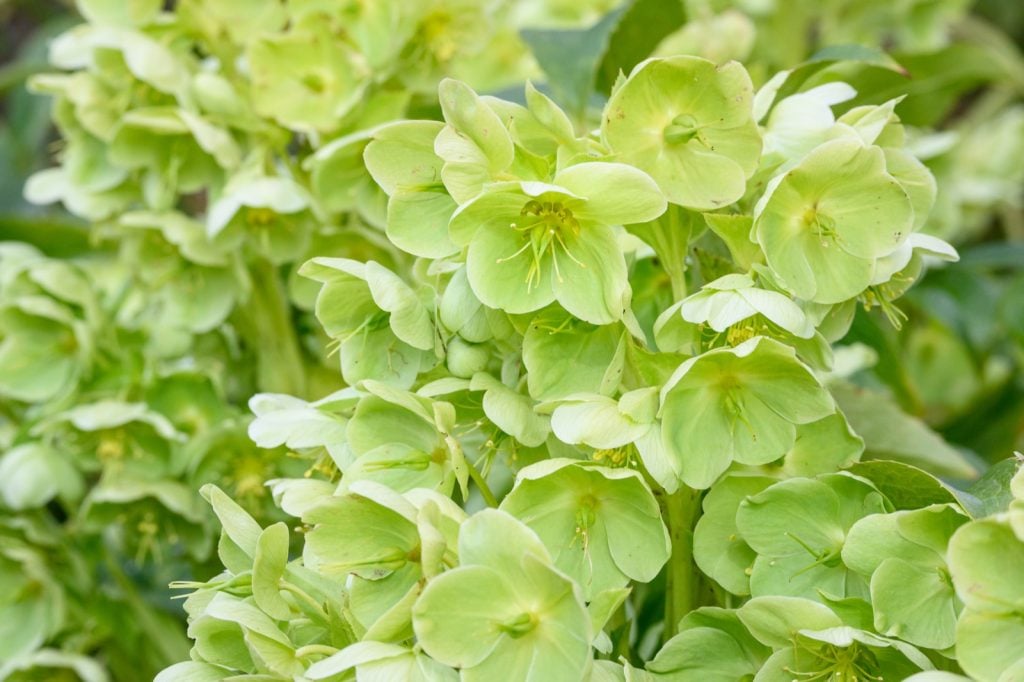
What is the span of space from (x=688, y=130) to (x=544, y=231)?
7cm

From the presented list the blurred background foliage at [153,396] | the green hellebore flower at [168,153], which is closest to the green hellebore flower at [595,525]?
the blurred background foliage at [153,396]

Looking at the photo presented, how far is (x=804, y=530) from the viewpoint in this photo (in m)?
0.51

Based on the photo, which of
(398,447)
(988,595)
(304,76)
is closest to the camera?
(988,595)

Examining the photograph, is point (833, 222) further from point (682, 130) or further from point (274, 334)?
point (274, 334)

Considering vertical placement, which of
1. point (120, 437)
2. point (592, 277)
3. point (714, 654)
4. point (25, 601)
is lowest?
point (25, 601)

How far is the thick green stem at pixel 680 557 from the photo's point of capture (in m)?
0.53

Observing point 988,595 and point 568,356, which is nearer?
point 988,595

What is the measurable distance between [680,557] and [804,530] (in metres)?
0.06

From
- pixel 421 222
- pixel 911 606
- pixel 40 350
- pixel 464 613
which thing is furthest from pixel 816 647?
pixel 40 350

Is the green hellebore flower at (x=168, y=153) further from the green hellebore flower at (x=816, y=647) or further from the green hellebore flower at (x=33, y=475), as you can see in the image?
the green hellebore flower at (x=816, y=647)

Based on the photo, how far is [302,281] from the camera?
0.77 meters

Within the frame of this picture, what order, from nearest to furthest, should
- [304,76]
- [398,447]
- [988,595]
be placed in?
[988,595] → [398,447] → [304,76]

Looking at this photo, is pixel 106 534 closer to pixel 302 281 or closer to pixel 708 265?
pixel 302 281

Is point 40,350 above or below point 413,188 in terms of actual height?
below
